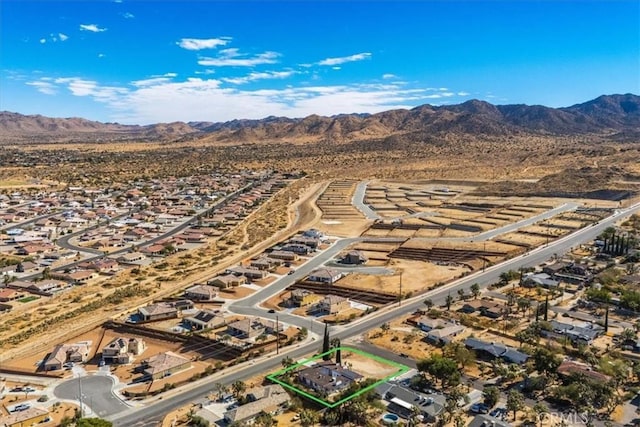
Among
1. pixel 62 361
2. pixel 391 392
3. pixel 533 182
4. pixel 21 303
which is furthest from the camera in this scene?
pixel 533 182

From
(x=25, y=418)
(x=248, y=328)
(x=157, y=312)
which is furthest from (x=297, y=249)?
(x=25, y=418)

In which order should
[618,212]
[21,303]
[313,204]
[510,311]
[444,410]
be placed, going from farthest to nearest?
[313,204], [618,212], [21,303], [510,311], [444,410]

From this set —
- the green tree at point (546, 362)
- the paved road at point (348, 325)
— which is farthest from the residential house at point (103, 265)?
the green tree at point (546, 362)

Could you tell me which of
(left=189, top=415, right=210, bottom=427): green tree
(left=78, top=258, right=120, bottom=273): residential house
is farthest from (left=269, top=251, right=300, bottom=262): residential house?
(left=189, top=415, right=210, bottom=427): green tree

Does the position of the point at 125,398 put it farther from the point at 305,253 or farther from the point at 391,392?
the point at 305,253

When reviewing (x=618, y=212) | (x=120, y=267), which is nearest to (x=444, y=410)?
(x=120, y=267)

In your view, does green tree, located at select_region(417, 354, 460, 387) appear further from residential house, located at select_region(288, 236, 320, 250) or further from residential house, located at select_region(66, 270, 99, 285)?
residential house, located at select_region(66, 270, 99, 285)
